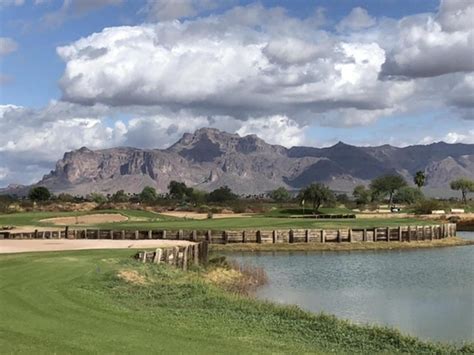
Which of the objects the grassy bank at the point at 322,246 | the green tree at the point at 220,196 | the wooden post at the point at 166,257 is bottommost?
the grassy bank at the point at 322,246

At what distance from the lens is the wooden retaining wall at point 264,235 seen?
192ft

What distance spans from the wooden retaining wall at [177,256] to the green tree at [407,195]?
146 m

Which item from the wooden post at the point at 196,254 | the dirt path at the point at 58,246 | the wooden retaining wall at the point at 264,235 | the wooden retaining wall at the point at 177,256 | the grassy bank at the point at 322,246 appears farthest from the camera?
the grassy bank at the point at 322,246

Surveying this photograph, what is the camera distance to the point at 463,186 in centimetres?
19025

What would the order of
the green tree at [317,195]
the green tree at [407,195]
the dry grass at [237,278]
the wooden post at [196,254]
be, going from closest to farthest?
the dry grass at [237,278], the wooden post at [196,254], the green tree at [317,195], the green tree at [407,195]

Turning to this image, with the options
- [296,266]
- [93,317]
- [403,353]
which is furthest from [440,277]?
[93,317]

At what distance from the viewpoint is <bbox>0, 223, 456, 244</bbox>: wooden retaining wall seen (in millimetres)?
58469

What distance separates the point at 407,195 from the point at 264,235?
131m

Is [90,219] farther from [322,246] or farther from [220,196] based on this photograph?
[220,196]

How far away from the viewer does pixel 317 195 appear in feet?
349

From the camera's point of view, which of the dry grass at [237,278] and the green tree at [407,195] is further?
the green tree at [407,195]

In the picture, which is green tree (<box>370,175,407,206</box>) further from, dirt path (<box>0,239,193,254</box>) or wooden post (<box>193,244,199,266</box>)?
wooden post (<box>193,244,199,266</box>)

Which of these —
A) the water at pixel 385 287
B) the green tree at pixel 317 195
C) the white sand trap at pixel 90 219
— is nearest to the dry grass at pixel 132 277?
the water at pixel 385 287

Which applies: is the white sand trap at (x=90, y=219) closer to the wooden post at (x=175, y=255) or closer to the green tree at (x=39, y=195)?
the wooden post at (x=175, y=255)
